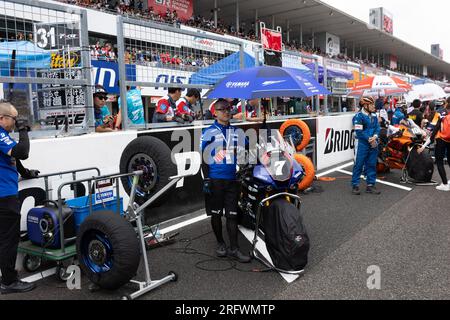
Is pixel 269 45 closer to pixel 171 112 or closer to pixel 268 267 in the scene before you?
pixel 171 112

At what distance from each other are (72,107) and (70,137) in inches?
27.4

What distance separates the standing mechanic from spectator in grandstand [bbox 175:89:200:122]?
3177 mm

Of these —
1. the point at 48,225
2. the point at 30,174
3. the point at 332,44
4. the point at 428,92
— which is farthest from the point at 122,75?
the point at 332,44

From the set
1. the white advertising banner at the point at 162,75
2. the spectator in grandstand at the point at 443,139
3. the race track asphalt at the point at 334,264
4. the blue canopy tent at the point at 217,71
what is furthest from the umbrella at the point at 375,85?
the white advertising banner at the point at 162,75

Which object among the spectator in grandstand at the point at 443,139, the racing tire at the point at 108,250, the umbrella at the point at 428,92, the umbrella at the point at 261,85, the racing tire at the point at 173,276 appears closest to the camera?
the racing tire at the point at 108,250

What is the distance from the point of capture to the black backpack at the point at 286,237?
161 inches

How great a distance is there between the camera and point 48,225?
158 inches

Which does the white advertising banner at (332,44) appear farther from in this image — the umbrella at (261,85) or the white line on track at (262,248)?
the white line on track at (262,248)

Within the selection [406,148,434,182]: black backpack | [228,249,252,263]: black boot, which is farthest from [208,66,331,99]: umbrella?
[406,148,434,182]: black backpack

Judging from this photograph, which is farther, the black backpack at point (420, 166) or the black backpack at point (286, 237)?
the black backpack at point (420, 166)

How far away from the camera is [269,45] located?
9086 mm

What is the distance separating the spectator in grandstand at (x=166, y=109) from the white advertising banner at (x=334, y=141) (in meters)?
4.63

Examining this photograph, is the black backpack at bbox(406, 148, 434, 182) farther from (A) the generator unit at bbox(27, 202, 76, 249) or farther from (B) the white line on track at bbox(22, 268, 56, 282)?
(B) the white line on track at bbox(22, 268, 56, 282)
